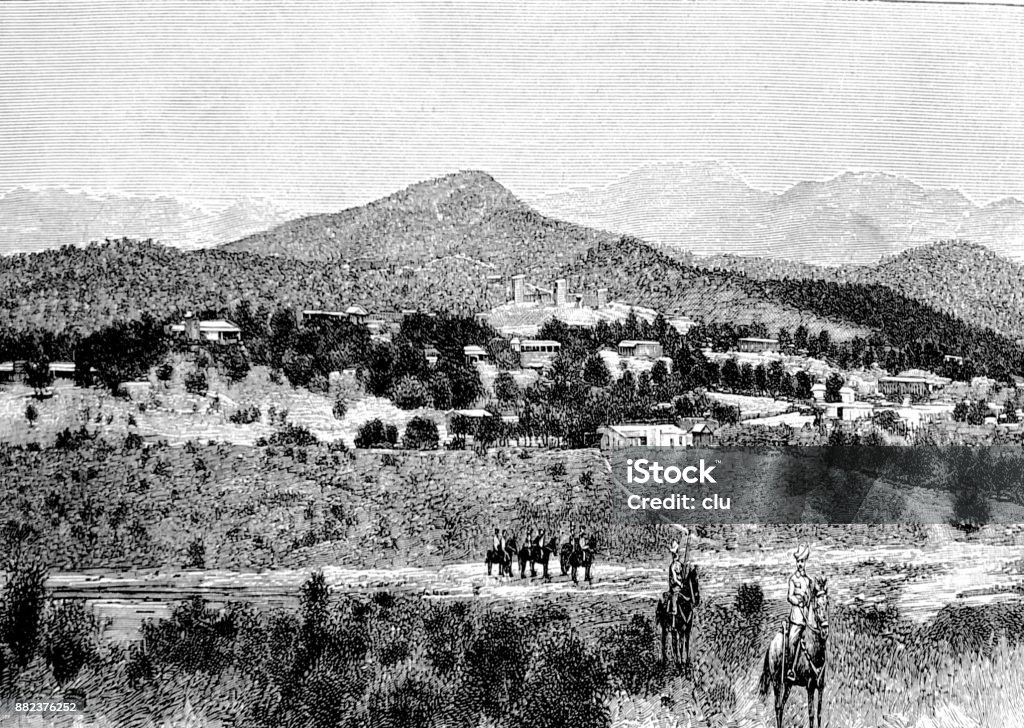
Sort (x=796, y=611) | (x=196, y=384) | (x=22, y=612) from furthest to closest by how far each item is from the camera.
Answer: (x=196, y=384)
(x=22, y=612)
(x=796, y=611)

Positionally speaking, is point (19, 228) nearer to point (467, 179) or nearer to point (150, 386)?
point (150, 386)

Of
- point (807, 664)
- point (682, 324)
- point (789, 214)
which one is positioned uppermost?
point (789, 214)

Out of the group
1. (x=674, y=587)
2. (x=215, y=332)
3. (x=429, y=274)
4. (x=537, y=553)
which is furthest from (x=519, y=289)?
(x=674, y=587)

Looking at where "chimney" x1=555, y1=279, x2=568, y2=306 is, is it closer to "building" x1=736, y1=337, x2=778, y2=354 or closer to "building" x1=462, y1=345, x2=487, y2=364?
"building" x1=462, y1=345, x2=487, y2=364

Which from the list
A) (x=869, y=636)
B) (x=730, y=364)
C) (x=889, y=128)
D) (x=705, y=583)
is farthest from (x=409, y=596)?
(x=889, y=128)

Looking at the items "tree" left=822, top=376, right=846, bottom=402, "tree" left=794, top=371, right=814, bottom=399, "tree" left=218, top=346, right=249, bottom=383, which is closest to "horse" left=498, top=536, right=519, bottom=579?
"tree" left=218, top=346, right=249, bottom=383

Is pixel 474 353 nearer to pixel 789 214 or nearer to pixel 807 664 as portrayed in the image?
pixel 789 214
